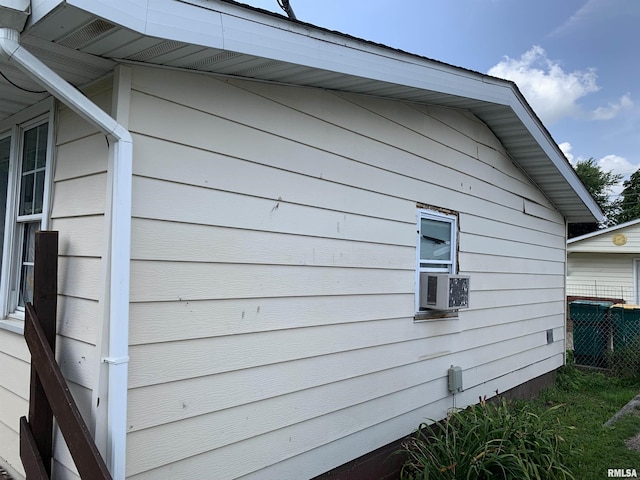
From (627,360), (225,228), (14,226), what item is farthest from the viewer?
(627,360)

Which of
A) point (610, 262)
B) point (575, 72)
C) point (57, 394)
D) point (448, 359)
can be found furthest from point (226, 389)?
point (575, 72)

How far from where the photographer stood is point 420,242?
4125mm

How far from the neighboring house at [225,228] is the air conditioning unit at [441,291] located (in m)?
0.11

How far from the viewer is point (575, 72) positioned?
2747 centimetres

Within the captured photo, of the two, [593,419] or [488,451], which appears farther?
[593,419]

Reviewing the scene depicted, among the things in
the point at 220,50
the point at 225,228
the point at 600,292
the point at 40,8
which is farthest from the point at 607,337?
the point at 40,8

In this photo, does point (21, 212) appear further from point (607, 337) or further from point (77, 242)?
point (607, 337)

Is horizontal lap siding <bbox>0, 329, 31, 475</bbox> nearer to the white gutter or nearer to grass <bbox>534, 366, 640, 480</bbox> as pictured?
the white gutter

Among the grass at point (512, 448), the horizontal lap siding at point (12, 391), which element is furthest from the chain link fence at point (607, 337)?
the horizontal lap siding at point (12, 391)

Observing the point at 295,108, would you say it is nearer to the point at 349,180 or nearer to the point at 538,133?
the point at 349,180

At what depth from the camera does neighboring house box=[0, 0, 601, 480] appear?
2029mm

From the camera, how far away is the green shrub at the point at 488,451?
3223mm

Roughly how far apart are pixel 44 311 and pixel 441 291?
3000 mm

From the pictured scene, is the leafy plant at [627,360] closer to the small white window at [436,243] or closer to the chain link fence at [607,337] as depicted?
the chain link fence at [607,337]
